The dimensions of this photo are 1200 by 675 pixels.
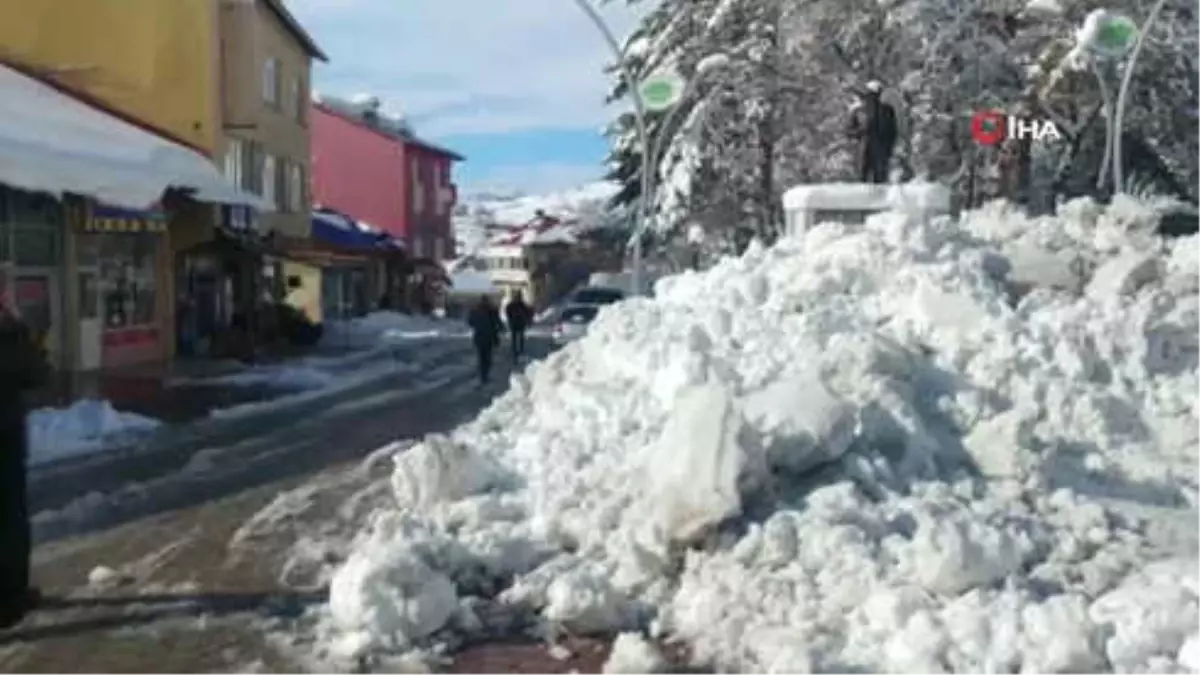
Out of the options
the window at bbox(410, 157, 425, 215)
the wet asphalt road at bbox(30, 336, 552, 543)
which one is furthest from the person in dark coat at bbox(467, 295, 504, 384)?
the window at bbox(410, 157, 425, 215)

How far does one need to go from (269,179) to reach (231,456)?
2996cm

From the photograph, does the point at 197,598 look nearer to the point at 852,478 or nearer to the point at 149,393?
the point at 852,478

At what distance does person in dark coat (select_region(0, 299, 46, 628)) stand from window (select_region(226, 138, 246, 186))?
3075 centimetres

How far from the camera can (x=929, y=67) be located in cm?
3409

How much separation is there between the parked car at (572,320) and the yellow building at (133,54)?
9.34m

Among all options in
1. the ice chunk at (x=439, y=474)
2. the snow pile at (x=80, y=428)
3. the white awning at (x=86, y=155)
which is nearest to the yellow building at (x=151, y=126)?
the white awning at (x=86, y=155)

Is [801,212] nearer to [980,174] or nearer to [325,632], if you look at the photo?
[325,632]

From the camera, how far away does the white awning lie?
2072cm

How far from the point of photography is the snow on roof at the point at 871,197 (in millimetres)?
16297

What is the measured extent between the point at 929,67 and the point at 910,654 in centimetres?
2898

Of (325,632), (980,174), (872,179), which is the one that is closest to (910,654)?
(325,632)

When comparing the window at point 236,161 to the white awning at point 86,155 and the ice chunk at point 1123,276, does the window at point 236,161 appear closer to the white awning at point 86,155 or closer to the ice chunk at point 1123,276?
the white awning at point 86,155

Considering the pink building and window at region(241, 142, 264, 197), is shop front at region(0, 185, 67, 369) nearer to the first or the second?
window at region(241, 142, 264, 197)
